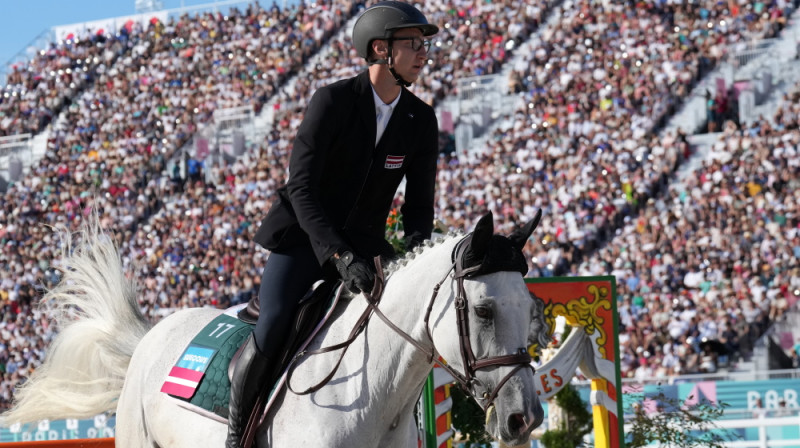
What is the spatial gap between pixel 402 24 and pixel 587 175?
14.8 metres

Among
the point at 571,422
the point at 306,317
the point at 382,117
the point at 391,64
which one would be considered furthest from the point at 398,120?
the point at 571,422

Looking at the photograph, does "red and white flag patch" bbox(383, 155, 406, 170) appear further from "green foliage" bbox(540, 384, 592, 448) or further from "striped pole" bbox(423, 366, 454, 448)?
"green foliage" bbox(540, 384, 592, 448)

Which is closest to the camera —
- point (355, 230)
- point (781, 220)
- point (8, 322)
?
point (355, 230)

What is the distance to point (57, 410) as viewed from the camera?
5484 millimetres

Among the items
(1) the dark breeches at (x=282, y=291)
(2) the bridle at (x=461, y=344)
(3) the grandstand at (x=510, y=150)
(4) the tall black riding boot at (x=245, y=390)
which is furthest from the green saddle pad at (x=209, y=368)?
(3) the grandstand at (x=510, y=150)

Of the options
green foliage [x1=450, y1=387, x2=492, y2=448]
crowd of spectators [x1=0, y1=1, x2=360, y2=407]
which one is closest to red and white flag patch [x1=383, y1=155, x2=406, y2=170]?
green foliage [x1=450, y1=387, x2=492, y2=448]

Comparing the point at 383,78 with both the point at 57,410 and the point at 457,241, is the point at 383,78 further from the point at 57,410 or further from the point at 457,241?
the point at 57,410

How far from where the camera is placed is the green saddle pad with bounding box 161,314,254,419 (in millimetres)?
4238

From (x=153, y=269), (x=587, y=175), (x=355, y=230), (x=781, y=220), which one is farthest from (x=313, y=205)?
(x=153, y=269)

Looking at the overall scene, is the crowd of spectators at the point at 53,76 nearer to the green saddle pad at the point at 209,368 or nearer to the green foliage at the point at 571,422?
the green foliage at the point at 571,422

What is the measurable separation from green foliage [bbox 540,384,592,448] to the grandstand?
5.48m

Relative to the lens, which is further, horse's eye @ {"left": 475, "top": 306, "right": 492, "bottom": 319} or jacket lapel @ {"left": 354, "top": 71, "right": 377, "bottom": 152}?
jacket lapel @ {"left": 354, "top": 71, "right": 377, "bottom": 152}

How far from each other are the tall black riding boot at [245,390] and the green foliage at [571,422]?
366cm

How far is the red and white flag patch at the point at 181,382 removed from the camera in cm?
435
